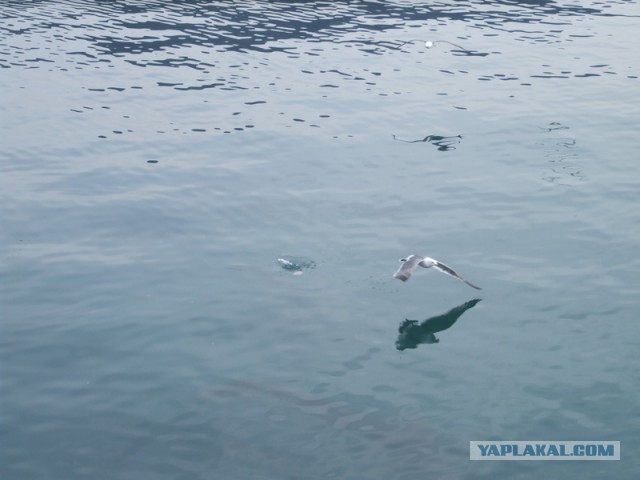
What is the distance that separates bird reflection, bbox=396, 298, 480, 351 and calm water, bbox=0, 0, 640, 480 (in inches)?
2.0

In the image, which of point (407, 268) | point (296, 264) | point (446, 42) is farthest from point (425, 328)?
point (446, 42)

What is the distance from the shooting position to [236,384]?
48.0ft

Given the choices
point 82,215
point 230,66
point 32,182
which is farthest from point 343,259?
point 230,66

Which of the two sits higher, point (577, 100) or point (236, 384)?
point (577, 100)

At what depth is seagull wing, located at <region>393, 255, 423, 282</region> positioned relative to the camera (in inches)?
632

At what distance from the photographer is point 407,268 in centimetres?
1642

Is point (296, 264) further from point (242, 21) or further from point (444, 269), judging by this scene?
point (242, 21)

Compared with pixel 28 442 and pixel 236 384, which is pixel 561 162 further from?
pixel 28 442

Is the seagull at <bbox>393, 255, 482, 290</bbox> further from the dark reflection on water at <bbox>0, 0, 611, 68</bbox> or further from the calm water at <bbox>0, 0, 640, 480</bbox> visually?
the dark reflection on water at <bbox>0, 0, 611, 68</bbox>

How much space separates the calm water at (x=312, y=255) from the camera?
13570 millimetres

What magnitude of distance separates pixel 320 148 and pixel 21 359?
11.9 meters

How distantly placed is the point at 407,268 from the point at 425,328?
1201 millimetres

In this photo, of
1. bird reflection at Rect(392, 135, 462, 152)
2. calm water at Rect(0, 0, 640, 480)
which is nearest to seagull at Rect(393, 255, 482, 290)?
calm water at Rect(0, 0, 640, 480)

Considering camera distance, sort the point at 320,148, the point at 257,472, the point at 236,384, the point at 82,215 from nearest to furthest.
Answer: 1. the point at 257,472
2. the point at 236,384
3. the point at 82,215
4. the point at 320,148
